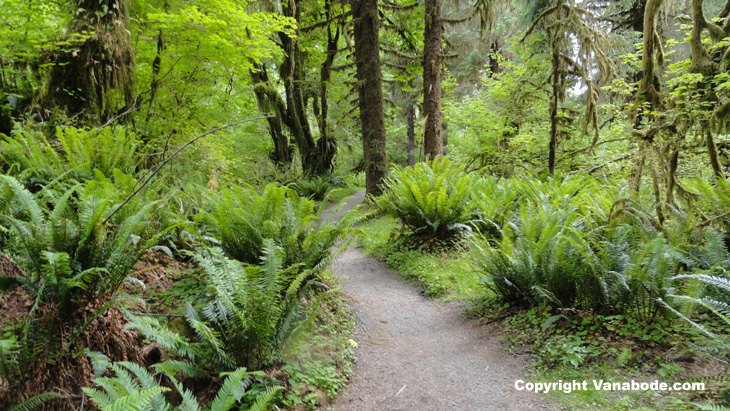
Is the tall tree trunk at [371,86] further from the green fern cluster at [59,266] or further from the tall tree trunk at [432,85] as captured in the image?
the green fern cluster at [59,266]

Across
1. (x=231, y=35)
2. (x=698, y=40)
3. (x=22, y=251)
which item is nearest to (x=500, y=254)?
(x=698, y=40)

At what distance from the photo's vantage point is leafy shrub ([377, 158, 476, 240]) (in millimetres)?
5410

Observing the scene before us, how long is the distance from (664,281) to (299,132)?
12.2m

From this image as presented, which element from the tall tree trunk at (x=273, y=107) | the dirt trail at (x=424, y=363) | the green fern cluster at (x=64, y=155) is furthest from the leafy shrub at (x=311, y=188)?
the dirt trail at (x=424, y=363)

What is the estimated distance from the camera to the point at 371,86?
8.30 meters

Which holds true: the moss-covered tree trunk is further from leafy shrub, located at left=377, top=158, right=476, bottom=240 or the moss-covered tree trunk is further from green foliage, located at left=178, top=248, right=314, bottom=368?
leafy shrub, located at left=377, top=158, right=476, bottom=240

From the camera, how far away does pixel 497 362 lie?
292 centimetres

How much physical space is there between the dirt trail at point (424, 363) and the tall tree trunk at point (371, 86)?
4.42m

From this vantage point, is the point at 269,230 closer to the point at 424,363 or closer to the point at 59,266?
the point at 59,266

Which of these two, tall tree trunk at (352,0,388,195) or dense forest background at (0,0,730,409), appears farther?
tall tree trunk at (352,0,388,195)

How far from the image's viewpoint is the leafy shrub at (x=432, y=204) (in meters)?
5.41

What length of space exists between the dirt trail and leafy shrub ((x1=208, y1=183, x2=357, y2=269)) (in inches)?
37.7
